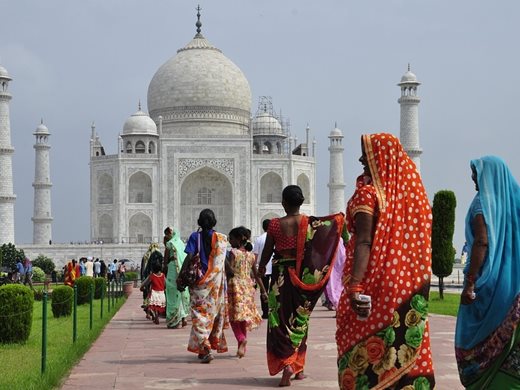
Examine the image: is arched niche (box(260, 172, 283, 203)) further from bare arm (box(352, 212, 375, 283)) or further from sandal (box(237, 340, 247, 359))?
bare arm (box(352, 212, 375, 283))

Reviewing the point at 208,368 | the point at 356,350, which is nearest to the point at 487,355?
the point at 356,350

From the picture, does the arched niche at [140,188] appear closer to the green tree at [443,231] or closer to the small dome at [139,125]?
the small dome at [139,125]

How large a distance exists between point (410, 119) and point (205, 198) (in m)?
9.34

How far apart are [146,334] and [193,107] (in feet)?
103

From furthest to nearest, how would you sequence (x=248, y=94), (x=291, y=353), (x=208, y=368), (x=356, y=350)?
(x=248, y=94)
(x=208, y=368)
(x=291, y=353)
(x=356, y=350)

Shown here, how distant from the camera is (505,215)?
432 cm

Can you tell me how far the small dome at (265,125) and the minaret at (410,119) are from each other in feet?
23.3

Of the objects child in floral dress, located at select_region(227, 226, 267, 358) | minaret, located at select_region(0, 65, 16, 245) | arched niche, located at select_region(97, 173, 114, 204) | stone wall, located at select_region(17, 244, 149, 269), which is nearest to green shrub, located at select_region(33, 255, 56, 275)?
stone wall, located at select_region(17, 244, 149, 269)

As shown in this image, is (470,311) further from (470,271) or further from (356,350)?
(356,350)

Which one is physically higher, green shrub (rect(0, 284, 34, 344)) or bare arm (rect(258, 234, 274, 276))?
bare arm (rect(258, 234, 274, 276))

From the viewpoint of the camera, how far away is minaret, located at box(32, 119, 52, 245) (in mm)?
38750

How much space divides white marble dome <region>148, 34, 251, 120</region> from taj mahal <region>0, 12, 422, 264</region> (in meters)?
0.04

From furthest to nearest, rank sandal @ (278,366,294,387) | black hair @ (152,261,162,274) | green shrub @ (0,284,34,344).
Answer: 1. black hair @ (152,261,162,274)
2. green shrub @ (0,284,34,344)
3. sandal @ (278,366,294,387)

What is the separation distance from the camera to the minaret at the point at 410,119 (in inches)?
1430
